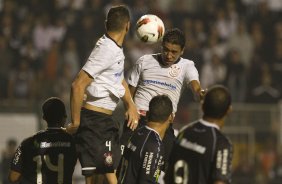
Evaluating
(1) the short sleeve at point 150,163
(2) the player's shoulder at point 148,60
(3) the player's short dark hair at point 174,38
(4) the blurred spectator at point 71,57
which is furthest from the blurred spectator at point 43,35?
(1) the short sleeve at point 150,163

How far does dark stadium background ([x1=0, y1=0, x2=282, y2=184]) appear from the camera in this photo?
19.7 metres

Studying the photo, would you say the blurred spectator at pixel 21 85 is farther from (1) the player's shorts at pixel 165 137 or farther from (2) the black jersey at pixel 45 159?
(2) the black jersey at pixel 45 159

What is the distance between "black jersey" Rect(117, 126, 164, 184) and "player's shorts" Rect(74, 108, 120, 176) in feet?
3.41

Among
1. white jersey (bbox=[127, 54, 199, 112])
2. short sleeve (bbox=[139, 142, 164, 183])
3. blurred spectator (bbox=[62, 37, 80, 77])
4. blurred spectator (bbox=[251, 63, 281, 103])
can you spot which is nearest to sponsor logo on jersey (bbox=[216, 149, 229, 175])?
short sleeve (bbox=[139, 142, 164, 183])

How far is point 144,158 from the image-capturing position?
8914mm

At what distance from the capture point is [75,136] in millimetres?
10062

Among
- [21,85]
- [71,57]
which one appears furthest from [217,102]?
[71,57]

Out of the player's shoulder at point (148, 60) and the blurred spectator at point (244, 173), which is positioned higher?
the player's shoulder at point (148, 60)

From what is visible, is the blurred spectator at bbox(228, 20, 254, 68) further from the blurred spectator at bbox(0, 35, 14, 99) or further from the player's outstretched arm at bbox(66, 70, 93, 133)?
the player's outstretched arm at bbox(66, 70, 93, 133)

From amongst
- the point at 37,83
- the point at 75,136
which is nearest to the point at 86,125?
the point at 75,136

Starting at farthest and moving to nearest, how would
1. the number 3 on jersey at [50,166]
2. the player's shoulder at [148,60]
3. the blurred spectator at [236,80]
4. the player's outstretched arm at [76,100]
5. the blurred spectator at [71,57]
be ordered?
the blurred spectator at [236,80] < the blurred spectator at [71,57] < the player's shoulder at [148,60] < the player's outstretched arm at [76,100] < the number 3 on jersey at [50,166]

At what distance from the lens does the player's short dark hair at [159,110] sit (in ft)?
29.4

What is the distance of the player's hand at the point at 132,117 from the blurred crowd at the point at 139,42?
952 centimetres

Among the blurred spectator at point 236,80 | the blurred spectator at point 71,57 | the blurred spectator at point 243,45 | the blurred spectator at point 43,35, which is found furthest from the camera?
the blurred spectator at point 243,45
